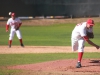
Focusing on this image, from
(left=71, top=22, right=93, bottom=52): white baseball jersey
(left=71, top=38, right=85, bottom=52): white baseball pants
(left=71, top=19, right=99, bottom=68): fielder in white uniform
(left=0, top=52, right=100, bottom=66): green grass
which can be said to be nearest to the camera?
(left=71, top=19, right=99, bottom=68): fielder in white uniform

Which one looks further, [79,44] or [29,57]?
[29,57]

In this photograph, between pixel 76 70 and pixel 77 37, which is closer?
pixel 76 70

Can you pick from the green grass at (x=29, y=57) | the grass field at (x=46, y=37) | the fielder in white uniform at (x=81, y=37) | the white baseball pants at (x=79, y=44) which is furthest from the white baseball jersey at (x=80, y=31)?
the grass field at (x=46, y=37)

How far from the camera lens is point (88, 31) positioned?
13414 mm

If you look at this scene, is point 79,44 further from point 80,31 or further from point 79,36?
point 80,31

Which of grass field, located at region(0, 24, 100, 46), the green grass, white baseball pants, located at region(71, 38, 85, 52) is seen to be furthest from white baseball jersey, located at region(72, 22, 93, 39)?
grass field, located at region(0, 24, 100, 46)

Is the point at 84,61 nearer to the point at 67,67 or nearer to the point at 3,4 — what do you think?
the point at 67,67

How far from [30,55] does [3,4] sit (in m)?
32.3

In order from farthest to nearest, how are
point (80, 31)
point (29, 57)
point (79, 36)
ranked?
point (29, 57) → point (79, 36) → point (80, 31)

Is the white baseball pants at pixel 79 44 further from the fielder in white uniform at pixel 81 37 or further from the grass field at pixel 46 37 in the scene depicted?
the grass field at pixel 46 37

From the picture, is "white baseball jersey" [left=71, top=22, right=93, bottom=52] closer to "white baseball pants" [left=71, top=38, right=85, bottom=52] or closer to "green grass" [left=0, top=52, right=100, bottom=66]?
"white baseball pants" [left=71, top=38, right=85, bottom=52]

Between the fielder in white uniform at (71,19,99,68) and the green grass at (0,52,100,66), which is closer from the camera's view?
the fielder in white uniform at (71,19,99,68)

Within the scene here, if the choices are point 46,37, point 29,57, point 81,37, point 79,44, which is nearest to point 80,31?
point 81,37

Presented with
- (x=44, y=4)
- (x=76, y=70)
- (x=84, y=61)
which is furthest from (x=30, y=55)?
(x=44, y=4)
